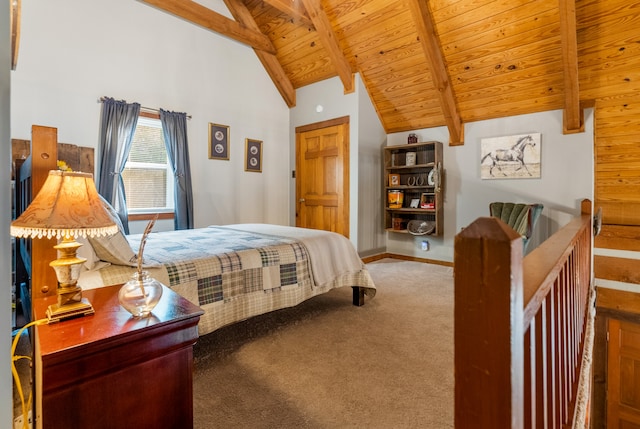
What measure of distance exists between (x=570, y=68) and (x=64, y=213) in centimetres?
387

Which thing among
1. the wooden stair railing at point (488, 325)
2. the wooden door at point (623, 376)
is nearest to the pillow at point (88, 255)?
the wooden stair railing at point (488, 325)

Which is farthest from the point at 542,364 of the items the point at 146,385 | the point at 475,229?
the point at 146,385

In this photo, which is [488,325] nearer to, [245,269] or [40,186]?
[40,186]

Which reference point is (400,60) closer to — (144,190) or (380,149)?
(380,149)

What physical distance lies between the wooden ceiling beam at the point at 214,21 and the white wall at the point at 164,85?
0.35 feet

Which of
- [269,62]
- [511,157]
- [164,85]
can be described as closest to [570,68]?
[511,157]

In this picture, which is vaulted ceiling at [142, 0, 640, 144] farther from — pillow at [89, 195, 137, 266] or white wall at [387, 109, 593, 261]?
pillow at [89, 195, 137, 266]

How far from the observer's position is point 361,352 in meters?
1.99

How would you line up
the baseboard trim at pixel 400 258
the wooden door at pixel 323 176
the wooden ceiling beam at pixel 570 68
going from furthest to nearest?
the wooden door at pixel 323 176, the baseboard trim at pixel 400 258, the wooden ceiling beam at pixel 570 68

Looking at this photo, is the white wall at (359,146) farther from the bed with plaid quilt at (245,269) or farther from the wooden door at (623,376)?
the wooden door at (623,376)

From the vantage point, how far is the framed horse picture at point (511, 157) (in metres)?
3.70

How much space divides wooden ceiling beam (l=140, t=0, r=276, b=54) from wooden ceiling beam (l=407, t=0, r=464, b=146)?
236 centimetres

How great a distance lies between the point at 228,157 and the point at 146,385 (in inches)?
152

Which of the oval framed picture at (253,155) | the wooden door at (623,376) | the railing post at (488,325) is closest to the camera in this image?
the railing post at (488,325)
